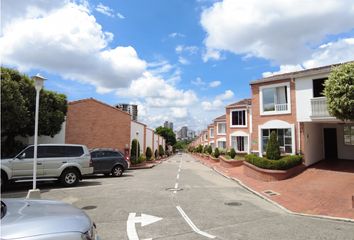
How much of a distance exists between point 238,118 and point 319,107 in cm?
2202

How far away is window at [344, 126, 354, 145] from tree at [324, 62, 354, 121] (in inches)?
367

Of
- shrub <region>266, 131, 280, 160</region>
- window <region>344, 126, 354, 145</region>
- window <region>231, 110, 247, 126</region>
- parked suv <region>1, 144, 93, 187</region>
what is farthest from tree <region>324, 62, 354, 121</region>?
window <region>231, 110, 247, 126</region>

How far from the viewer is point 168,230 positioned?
7617 millimetres

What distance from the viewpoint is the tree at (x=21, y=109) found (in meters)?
14.8

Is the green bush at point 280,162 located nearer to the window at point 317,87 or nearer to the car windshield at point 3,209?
the window at point 317,87

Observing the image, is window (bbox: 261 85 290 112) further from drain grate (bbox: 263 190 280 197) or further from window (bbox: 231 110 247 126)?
window (bbox: 231 110 247 126)

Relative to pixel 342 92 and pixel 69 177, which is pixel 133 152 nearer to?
pixel 69 177

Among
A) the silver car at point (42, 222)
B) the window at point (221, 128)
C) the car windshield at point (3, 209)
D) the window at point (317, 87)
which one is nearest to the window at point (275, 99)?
the window at point (317, 87)

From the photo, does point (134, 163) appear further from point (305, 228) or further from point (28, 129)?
point (305, 228)

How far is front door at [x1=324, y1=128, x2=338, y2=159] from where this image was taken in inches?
873

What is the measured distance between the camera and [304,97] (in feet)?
65.3

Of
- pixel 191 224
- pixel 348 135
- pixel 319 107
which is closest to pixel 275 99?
pixel 319 107

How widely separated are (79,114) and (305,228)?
2191 centimetres

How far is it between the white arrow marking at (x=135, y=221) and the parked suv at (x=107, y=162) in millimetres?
11490
